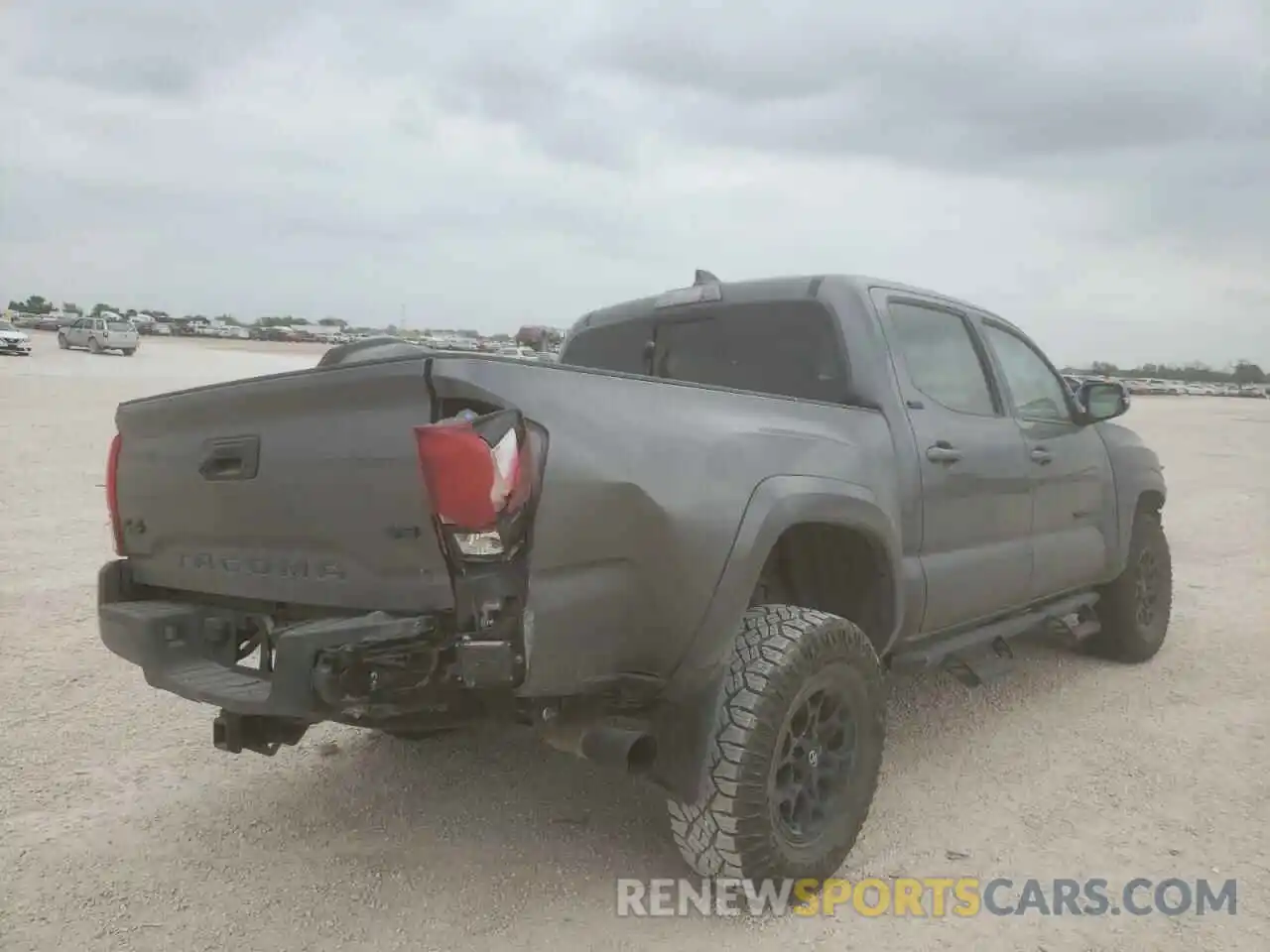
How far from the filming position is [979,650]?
445cm

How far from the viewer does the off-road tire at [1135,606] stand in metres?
5.65

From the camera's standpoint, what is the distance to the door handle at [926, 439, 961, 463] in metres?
3.86

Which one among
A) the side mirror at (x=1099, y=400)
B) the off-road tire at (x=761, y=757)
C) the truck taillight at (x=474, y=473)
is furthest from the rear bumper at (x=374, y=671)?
the side mirror at (x=1099, y=400)

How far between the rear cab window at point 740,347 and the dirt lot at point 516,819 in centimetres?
167

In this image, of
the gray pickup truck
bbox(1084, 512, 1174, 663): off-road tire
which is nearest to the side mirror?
bbox(1084, 512, 1174, 663): off-road tire

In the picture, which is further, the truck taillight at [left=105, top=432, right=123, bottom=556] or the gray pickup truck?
the truck taillight at [left=105, top=432, right=123, bottom=556]

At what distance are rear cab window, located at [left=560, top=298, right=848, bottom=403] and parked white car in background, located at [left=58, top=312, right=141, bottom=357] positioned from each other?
39428 millimetres

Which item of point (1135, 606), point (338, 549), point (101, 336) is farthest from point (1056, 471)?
point (101, 336)

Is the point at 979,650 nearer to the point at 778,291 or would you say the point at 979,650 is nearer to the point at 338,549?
the point at 778,291

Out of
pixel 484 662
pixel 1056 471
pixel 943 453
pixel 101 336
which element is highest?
pixel 943 453

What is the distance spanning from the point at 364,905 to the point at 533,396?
1.71 meters

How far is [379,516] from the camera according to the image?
254cm

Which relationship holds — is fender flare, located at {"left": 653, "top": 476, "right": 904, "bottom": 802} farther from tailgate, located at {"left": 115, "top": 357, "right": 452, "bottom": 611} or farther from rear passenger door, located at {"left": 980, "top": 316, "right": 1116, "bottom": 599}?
rear passenger door, located at {"left": 980, "top": 316, "right": 1116, "bottom": 599}

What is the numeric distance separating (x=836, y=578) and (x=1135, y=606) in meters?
2.91
